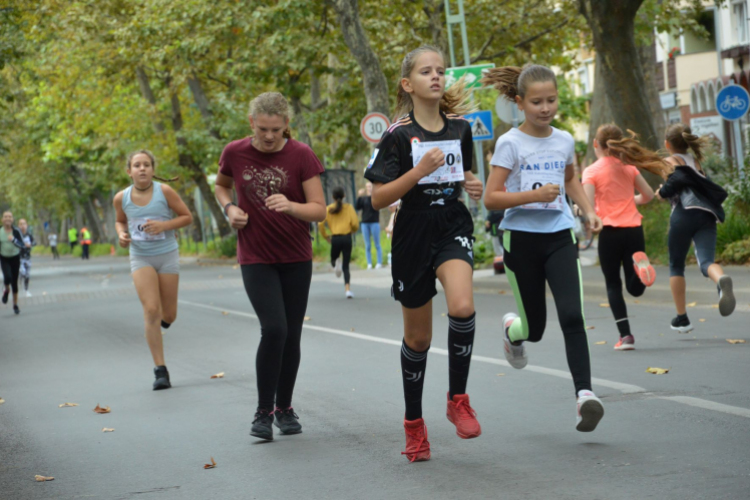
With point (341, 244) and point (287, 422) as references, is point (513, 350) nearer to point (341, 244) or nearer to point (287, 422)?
point (287, 422)

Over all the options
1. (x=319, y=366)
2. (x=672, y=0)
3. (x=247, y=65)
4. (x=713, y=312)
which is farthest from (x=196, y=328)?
(x=672, y=0)

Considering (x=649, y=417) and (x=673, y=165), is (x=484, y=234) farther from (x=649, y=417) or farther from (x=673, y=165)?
(x=649, y=417)

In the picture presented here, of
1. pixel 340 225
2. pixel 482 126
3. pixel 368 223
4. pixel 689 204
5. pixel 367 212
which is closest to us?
pixel 689 204

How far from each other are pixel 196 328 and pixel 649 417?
29.4 ft

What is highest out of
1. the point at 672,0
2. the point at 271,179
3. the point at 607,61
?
the point at 672,0

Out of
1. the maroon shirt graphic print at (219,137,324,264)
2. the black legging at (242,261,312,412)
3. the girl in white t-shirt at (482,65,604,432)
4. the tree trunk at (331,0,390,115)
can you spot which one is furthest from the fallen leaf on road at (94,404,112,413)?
the tree trunk at (331,0,390,115)

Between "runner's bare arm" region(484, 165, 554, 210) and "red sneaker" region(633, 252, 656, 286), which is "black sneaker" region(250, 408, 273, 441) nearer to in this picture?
"runner's bare arm" region(484, 165, 554, 210)

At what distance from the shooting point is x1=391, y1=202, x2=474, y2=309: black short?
538cm


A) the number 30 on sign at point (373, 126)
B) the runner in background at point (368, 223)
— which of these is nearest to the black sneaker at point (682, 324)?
the number 30 on sign at point (373, 126)

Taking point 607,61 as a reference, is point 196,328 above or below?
below

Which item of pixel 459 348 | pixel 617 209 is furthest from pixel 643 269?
pixel 459 348

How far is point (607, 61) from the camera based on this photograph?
19.6m

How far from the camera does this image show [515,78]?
6285 millimetres

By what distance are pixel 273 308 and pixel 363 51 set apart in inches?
742
